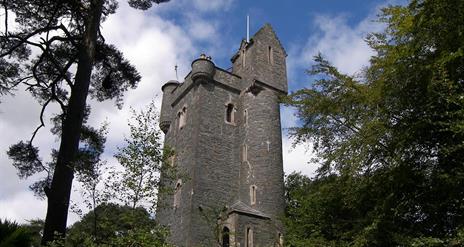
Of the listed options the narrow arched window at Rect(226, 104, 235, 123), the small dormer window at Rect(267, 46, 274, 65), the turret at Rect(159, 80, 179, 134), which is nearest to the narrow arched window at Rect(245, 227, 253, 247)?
the narrow arched window at Rect(226, 104, 235, 123)

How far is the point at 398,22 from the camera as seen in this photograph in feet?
36.2

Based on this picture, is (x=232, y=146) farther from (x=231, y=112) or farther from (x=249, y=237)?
(x=249, y=237)

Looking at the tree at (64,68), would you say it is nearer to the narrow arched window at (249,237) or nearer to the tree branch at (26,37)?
the tree branch at (26,37)

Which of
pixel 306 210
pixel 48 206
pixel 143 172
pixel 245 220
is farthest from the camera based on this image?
pixel 245 220

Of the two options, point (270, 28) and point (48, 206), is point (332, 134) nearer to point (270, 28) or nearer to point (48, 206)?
point (48, 206)

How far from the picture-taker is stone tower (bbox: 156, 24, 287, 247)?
765 inches

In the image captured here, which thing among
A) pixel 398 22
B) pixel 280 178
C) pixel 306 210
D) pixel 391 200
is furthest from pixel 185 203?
pixel 398 22

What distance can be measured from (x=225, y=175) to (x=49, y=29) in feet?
42.2

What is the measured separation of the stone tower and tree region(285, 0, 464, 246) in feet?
24.3

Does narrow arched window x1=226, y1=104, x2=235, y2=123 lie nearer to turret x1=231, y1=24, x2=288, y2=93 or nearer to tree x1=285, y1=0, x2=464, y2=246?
turret x1=231, y1=24, x2=288, y2=93

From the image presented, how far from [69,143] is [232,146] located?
1498 cm

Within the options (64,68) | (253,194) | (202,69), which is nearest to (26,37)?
(64,68)

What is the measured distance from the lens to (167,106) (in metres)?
27.0

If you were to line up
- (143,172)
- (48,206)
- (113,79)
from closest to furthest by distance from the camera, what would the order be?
1. (48,206)
2. (143,172)
3. (113,79)
